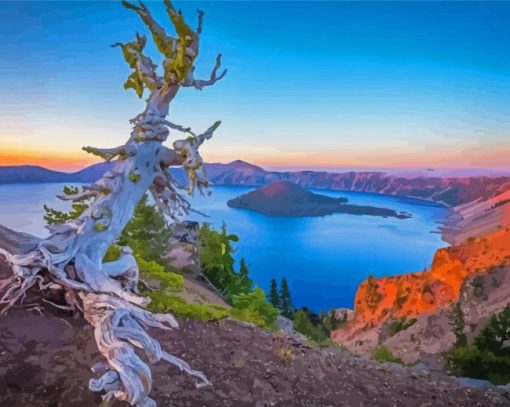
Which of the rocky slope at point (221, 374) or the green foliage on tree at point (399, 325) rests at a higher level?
the rocky slope at point (221, 374)

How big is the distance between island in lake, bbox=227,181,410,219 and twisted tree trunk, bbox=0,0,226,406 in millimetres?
14831

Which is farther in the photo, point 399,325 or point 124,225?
point 399,325

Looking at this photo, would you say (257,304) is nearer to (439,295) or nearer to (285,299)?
(439,295)

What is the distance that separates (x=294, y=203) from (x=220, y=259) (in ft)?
27.1

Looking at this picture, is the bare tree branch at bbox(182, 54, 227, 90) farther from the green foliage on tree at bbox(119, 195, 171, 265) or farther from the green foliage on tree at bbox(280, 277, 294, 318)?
the green foliage on tree at bbox(280, 277, 294, 318)

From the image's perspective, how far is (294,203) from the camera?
2039 centimetres

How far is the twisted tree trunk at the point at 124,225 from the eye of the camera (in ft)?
9.00

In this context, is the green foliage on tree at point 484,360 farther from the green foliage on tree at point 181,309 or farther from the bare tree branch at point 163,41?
the bare tree branch at point 163,41

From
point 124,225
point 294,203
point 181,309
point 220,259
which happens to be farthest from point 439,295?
point 124,225

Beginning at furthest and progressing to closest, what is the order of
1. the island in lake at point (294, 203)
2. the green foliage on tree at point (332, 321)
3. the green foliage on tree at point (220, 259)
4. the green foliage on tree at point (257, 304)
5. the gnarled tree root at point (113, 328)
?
the green foliage on tree at point (332, 321), the island in lake at point (294, 203), the green foliage on tree at point (220, 259), the green foliage on tree at point (257, 304), the gnarled tree root at point (113, 328)

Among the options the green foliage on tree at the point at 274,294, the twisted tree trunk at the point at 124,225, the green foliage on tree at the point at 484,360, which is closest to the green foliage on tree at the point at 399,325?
the green foliage on tree at the point at 274,294

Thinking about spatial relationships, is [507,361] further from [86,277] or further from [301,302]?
[301,302]

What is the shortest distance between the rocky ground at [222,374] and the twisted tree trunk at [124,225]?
21cm

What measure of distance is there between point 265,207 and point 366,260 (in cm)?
673
